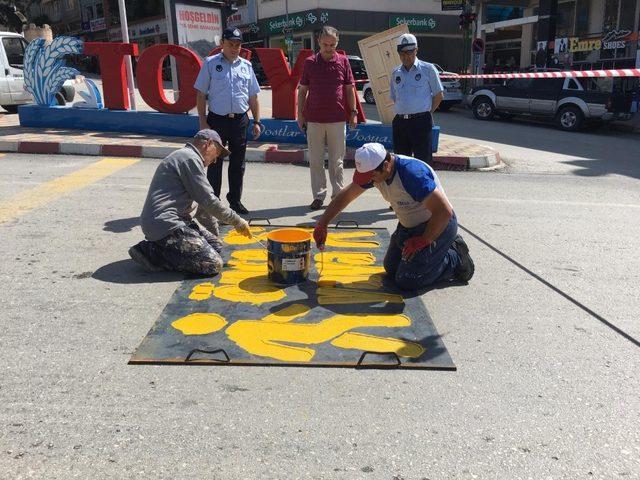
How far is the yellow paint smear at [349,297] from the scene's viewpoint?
13.1 ft

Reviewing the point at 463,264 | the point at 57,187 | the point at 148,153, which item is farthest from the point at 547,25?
the point at 463,264

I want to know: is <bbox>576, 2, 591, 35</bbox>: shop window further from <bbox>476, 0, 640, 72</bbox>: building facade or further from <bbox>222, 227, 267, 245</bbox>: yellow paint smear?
<bbox>222, 227, 267, 245</bbox>: yellow paint smear

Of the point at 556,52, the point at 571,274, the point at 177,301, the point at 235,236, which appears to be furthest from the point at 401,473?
the point at 556,52

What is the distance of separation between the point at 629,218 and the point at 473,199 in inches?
71.2

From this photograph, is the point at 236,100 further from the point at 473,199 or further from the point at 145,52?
Result: the point at 145,52

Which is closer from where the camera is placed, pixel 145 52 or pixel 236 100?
pixel 236 100

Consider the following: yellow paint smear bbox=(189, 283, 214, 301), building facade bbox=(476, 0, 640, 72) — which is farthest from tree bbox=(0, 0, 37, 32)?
yellow paint smear bbox=(189, 283, 214, 301)

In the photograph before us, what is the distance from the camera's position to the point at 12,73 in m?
14.7

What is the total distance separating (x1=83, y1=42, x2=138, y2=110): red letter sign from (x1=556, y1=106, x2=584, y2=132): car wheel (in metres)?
11.4

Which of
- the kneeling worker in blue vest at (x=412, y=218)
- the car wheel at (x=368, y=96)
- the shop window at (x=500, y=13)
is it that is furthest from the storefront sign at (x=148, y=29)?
the kneeling worker in blue vest at (x=412, y=218)

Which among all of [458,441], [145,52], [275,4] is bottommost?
[458,441]

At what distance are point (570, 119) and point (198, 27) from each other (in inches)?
405

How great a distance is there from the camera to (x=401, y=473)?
90.8 inches

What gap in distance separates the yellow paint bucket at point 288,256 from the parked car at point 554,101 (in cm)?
1337
